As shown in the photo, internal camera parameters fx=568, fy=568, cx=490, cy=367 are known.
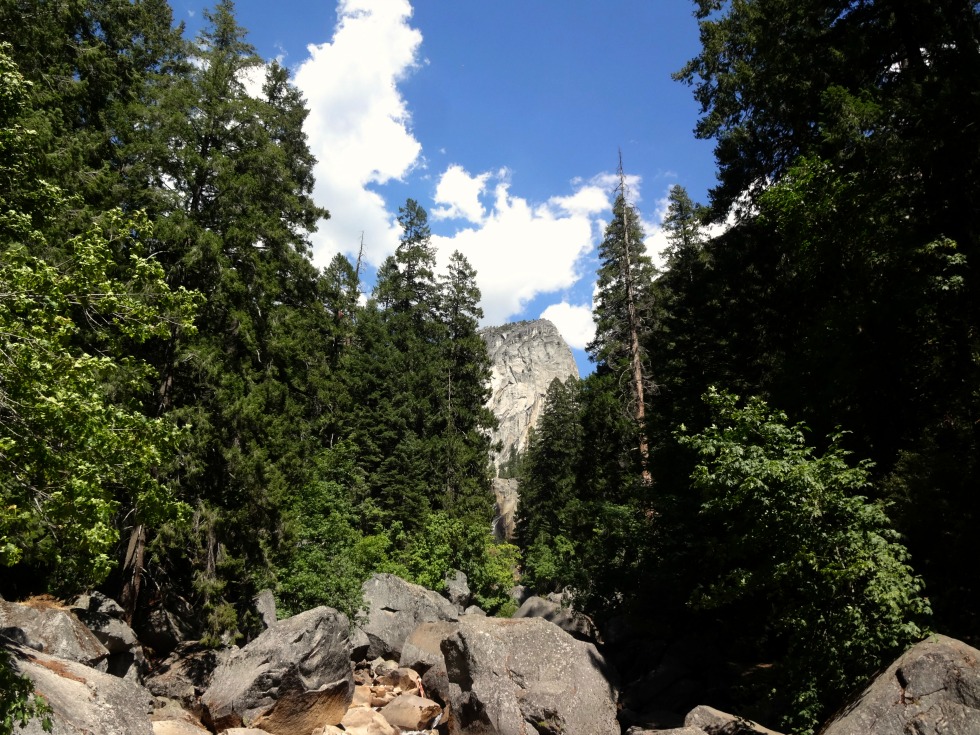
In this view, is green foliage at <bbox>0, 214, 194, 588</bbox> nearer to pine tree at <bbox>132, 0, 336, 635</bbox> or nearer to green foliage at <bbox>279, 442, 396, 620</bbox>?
pine tree at <bbox>132, 0, 336, 635</bbox>

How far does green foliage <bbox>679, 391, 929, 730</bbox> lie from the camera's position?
684 centimetres

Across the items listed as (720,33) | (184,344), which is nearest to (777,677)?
(184,344)

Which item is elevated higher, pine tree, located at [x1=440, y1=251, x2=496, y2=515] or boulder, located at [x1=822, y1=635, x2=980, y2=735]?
pine tree, located at [x1=440, y1=251, x2=496, y2=515]

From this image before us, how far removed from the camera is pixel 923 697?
232 inches

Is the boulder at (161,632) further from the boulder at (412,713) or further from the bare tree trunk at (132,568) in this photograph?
the boulder at (412,713)

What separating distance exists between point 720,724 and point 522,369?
396 feet

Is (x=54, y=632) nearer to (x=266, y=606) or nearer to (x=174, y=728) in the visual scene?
(x=174, y=728)

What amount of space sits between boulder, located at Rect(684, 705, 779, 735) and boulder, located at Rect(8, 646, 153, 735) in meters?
7.38

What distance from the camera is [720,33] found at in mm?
17094

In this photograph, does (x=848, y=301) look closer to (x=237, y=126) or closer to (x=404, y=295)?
(x=237, y=126)

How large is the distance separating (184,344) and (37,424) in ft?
27.4

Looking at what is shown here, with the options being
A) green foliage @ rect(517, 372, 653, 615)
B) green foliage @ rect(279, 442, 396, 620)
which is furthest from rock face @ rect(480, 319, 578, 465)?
green foliage @ rect(279, 442, 396, 620)

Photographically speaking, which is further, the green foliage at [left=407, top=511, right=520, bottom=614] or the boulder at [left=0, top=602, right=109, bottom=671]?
the green foliage at [left=407, top=511, right=520, bottom=614]

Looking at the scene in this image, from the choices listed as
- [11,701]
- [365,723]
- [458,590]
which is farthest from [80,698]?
[458,590]
